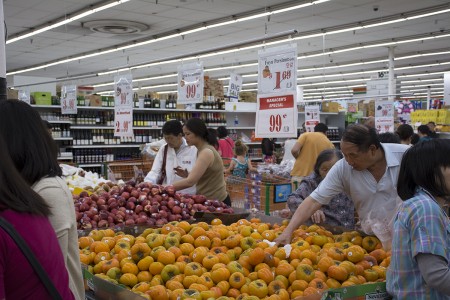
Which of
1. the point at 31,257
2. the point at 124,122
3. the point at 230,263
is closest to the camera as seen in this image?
the point at 31,257

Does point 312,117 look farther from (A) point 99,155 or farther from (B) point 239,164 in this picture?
(A) point 99,155

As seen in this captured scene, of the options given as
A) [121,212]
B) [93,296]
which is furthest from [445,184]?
[121,212]

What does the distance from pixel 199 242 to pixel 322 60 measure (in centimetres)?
1813

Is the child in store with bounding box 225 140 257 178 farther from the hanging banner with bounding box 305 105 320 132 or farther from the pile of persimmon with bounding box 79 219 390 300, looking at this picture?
the pile of persimmon with bounding box 79 219 390 300

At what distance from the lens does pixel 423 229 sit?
5.83 ft

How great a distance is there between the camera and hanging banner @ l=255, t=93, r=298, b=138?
4.50 metres

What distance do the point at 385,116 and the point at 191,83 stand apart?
18.9 ft

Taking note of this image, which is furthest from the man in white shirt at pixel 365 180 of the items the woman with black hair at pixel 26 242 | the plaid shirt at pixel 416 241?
the woman with black hair at pixel 26 242

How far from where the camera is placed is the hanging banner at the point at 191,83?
7.79 m

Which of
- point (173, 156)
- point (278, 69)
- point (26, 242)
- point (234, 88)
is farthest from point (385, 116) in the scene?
point (26, 242)

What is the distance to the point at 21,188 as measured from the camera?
4.70 ft

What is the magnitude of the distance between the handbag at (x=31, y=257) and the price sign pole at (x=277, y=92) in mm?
3296

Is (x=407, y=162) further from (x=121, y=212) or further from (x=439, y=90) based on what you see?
(x=439, y=90)

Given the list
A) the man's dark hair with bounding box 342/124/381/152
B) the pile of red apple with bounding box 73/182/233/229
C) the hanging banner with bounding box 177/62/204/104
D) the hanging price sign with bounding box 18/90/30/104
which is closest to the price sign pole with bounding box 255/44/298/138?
the pile of red apple with bounding box 73/182/233/229
